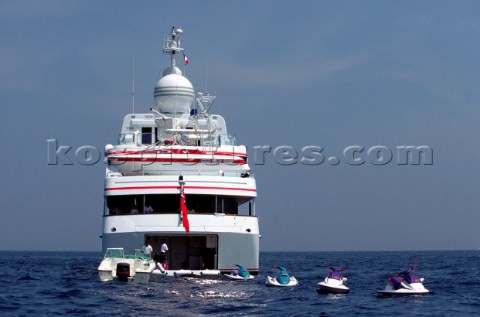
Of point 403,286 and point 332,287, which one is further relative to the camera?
point 332,287

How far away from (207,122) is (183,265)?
9.57m

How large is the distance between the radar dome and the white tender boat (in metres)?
15.1

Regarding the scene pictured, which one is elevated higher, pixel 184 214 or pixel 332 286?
pixel 184 214

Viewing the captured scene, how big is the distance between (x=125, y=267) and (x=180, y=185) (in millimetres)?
5743

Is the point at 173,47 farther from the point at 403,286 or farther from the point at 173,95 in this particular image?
the point at 403,286

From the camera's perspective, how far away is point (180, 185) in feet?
133

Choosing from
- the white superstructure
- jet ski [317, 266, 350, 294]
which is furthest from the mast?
jet ski [317, 266, 350, 294]

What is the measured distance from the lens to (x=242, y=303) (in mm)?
30594

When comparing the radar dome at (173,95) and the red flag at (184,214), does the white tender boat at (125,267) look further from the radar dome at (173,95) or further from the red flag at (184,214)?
the radar dome at (173,95)

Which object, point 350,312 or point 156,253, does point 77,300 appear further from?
point 156,253

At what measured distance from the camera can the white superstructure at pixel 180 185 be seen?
40156 millimetres

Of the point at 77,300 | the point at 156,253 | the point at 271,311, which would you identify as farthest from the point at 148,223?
the point at 271,311

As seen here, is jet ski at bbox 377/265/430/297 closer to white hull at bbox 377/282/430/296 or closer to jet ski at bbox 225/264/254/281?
white hull at bbox 377/282/430/296

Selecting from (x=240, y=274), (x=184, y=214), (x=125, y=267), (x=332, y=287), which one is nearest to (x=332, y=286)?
(x=332, y=287)
